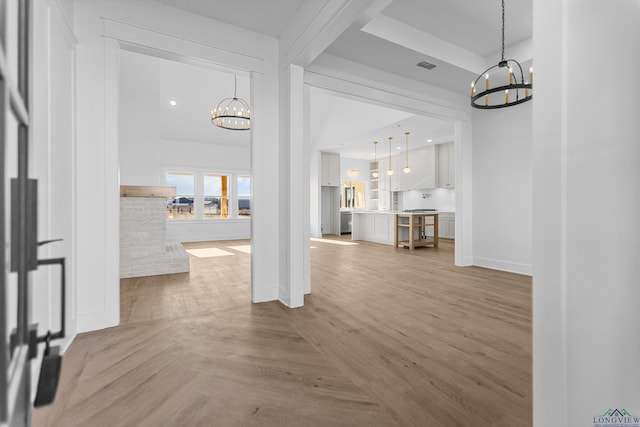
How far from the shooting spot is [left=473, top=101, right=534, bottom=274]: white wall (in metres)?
4.33

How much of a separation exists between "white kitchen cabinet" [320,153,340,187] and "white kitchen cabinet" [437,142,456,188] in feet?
Answer: 10.6

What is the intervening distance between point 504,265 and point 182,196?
26.2 ft

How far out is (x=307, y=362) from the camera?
6.10 feet

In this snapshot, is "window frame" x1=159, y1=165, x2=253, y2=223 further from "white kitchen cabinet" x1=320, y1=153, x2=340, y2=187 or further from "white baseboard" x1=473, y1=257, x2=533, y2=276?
"white baseboard" x1=473, y1=257, x2=533, y2=276

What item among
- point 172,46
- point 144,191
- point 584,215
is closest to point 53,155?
point 172,46

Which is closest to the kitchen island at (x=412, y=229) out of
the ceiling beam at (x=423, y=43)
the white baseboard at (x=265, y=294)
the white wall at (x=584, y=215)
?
the ceiling beam at (x=423, y=43)

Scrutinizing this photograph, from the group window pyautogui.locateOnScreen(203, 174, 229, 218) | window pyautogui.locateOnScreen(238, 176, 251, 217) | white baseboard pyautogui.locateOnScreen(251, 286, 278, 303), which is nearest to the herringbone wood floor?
white baseboard pyautogui.locateOnScreen(251, 286, 278, 303)

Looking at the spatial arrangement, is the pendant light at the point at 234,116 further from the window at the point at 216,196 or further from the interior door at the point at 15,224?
the interior door at the point at 15,224

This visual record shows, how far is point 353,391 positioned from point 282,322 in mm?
1063

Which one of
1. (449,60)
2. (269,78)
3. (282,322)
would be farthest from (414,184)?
(282,322)

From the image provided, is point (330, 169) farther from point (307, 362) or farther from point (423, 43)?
point (307, 362)

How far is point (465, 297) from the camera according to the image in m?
3.21

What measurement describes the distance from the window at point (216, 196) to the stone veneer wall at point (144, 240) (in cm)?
455

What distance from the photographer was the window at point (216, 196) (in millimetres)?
8883
